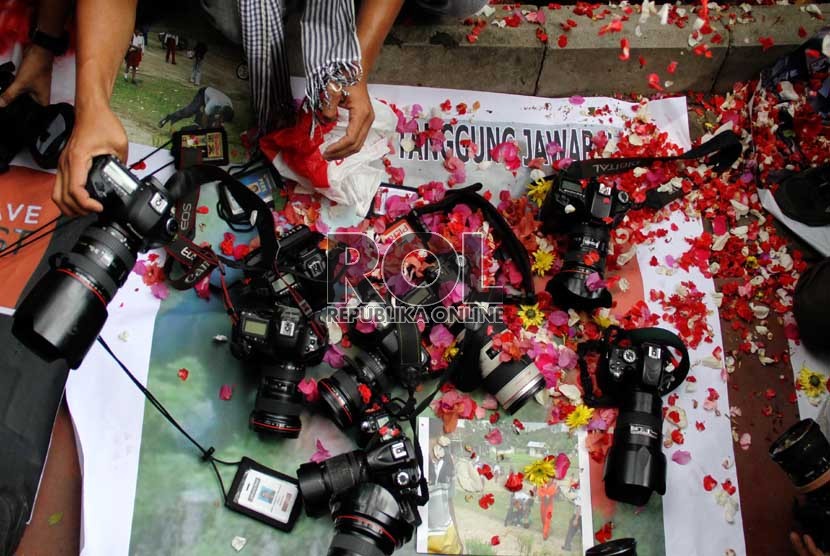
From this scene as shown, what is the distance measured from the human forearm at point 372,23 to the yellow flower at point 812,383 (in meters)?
1.25

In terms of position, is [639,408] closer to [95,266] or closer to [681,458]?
[681,458]

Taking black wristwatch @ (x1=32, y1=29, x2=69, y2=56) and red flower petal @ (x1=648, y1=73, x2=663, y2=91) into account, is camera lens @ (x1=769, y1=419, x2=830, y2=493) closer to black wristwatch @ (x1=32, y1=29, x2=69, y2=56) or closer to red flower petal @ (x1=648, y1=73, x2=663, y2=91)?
red flower petal @ (x1=648, y1=73, x2=663, y2=91)

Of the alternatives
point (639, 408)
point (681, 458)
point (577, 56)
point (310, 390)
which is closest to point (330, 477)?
point (310, 390)

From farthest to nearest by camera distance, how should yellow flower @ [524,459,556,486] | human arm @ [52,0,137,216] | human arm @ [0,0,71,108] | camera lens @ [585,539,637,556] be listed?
human arm @ [0,0,71,108] < yellow flower @ [524,459,556,486] < camera lens @ [585,539,637,556] < human arm @ [52,0,137,216]

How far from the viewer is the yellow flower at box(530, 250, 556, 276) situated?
70.2 inches

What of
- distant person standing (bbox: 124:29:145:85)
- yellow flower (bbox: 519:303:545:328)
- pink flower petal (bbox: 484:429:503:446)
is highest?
distant person standing (bbox: 124:29:145:85)

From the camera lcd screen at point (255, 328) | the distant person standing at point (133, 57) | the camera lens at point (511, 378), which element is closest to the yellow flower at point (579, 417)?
the camera lens at point (511, 378)

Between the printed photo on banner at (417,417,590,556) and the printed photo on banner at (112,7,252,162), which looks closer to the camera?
the printed photo on banner at (417,417,590,556)

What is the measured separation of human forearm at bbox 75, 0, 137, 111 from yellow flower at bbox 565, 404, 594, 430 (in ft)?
3.85

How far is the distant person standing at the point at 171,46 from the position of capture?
6.22 feet

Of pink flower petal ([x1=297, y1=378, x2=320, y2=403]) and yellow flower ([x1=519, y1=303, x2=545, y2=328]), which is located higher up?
yellow flower ([x1=519, y1=303, x2=545, y2=328])

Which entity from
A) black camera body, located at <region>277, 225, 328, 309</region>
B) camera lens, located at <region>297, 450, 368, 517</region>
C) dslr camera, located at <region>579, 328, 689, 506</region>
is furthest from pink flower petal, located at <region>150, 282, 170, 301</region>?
dslr camera, located at <region>579, 328, 689, 506</region>

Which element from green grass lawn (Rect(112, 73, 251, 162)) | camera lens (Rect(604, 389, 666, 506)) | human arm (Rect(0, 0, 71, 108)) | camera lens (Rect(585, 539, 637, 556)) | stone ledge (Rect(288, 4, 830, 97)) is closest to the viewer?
camera lens (Rect(585, 539, 637, 556))

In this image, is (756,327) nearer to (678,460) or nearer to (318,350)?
(678,460)
